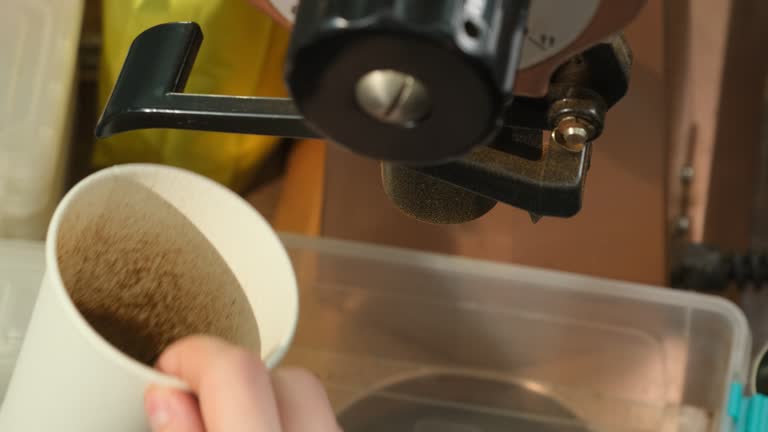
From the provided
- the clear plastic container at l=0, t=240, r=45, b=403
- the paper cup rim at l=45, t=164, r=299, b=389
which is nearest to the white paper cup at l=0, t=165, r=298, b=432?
the paper cup rim at l=45, t=164, r=299, b=389

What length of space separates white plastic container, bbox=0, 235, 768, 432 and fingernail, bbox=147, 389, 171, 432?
28 centimetres

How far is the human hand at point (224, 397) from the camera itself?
37 cm

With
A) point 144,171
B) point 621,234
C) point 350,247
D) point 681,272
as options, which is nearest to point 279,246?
point 144,171

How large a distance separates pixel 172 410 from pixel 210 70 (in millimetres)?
301

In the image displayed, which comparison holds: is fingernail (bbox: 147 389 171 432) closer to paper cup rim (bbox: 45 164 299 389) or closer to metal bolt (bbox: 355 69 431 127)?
paper cup rim (bbox: 45 164 299 389)

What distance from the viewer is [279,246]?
47 centimetres

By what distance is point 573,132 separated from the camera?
1.06 ft

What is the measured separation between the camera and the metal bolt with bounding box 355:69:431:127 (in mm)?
233

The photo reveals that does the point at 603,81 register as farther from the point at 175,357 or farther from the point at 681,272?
the point at 681,272

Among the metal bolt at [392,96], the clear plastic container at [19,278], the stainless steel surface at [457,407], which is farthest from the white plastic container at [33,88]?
the metal bolt at [392,96]

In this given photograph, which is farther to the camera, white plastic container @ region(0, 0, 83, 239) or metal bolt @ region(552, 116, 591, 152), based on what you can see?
white plastic container @ region(0, 0, 83, 239)

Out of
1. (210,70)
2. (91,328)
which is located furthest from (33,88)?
(91,328)

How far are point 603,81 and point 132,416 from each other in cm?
27

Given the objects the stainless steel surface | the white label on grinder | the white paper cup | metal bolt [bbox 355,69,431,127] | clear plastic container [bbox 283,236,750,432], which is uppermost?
metal bolt [bbox 355,69,431,127]
